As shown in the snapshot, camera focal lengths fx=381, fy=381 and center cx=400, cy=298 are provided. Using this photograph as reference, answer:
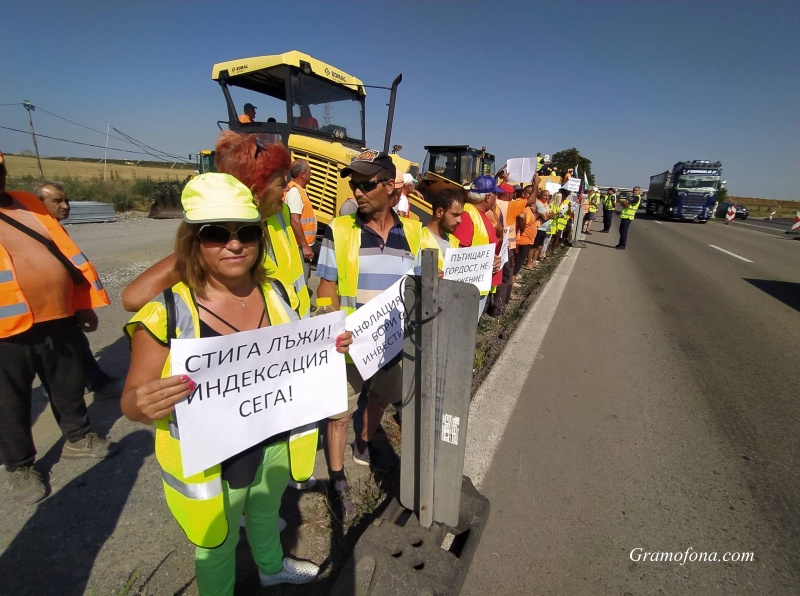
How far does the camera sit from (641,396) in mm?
3688

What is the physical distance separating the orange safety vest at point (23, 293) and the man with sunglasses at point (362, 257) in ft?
5.04

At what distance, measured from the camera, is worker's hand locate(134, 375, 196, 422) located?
1.17 metres

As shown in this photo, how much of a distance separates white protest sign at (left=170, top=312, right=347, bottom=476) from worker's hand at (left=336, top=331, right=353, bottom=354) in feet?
0.06

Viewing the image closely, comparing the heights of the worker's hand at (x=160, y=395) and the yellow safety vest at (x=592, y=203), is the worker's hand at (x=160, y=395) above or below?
below

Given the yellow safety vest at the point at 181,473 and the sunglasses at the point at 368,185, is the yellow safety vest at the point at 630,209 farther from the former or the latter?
the yellow safety vest at the point at 181,473

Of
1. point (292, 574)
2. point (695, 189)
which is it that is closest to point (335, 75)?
point (292, 574)

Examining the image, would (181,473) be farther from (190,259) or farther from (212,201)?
(212,201)

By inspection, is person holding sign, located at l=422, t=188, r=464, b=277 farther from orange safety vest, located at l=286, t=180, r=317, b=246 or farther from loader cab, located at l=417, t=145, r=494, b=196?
loader cab, located at l=417, t=145, r=494, b=196

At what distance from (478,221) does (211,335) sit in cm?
288

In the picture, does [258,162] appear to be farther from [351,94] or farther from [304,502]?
[351,94]

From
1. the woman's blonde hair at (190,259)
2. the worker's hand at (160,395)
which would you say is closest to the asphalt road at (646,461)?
the worker's hand at (160,395)

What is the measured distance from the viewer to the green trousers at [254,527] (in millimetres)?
1509

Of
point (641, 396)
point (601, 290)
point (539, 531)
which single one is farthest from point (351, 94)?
point (539, 531)

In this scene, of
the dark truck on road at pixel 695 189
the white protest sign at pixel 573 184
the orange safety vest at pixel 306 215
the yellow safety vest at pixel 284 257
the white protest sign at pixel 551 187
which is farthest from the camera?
the dark truck on road at pixel 695 189
